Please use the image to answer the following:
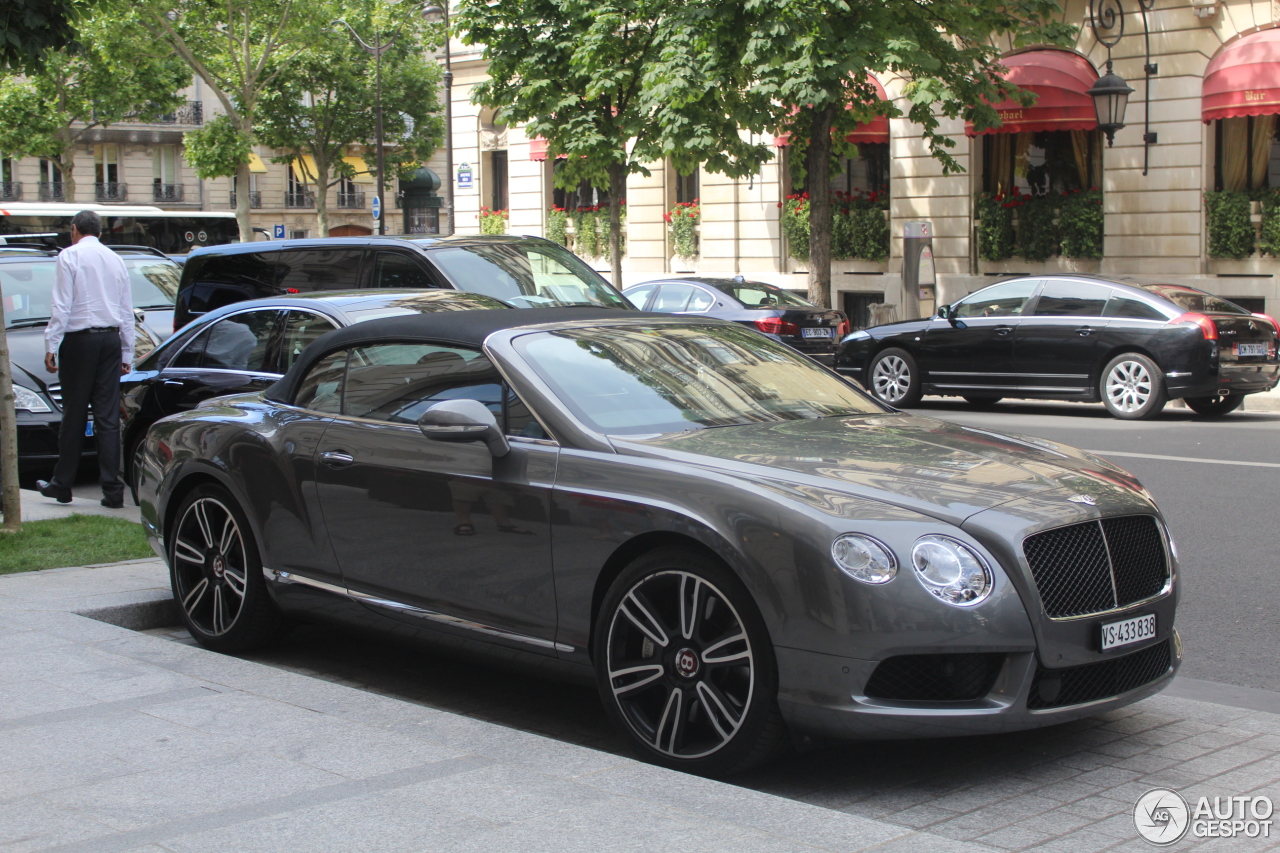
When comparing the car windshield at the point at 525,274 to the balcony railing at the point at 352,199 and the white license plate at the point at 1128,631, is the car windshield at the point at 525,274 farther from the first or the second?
the balcony railing at the point at 352,199

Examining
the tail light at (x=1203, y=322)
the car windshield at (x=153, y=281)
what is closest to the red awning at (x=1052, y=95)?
the tail light at (x=1203, y=322)

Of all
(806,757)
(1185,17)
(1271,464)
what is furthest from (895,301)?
(806,757)

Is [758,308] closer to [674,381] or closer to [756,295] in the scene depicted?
[756,295]

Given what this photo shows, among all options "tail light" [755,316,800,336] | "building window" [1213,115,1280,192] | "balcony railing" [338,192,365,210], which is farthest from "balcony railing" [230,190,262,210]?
"tail light" [755,316,800,336]

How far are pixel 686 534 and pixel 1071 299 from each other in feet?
42.1

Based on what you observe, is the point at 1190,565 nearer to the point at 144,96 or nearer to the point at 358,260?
the point at 358,260

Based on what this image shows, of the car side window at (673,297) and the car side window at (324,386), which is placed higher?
the car side window at (673,297)

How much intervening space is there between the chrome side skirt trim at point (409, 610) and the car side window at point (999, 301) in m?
12.4

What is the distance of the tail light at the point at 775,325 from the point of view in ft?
61.1

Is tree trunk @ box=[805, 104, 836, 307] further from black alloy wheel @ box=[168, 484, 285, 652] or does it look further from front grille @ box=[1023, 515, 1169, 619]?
front grille @ box=[1023, 515, 1169, 619]

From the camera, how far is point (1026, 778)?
434 cm

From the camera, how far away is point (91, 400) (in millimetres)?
9820

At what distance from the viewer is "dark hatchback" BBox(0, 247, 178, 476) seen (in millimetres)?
11008

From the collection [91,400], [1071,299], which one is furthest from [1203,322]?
[91,400]
